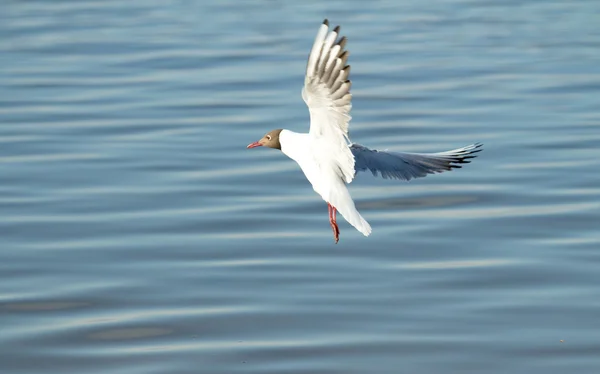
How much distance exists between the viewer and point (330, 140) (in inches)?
364

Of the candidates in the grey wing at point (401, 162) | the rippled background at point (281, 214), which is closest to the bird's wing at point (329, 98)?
the grey wing at point (401, 162)

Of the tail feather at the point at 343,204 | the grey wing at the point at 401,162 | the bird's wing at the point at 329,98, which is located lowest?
the tail feather at the point at 343,204

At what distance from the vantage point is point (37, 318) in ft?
35.0

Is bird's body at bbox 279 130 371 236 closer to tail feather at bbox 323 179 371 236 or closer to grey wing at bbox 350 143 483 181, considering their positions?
tail feather at bbox 323 179 371 236

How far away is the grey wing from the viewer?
10.2m

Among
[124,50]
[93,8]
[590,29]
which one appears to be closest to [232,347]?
[124,50]

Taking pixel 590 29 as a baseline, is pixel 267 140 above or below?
below

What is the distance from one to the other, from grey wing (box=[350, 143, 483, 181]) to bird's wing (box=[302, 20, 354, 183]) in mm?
747

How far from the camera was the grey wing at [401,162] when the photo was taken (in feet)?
33.6

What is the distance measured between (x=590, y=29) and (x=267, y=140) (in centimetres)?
1434

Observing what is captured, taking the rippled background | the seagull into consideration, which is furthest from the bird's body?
→ the rippled background

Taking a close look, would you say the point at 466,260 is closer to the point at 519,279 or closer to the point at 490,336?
the point at 519,279

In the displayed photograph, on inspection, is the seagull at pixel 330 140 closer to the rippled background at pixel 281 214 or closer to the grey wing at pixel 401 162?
the grey wing at pixel 401 162

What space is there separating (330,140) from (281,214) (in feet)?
13.2
